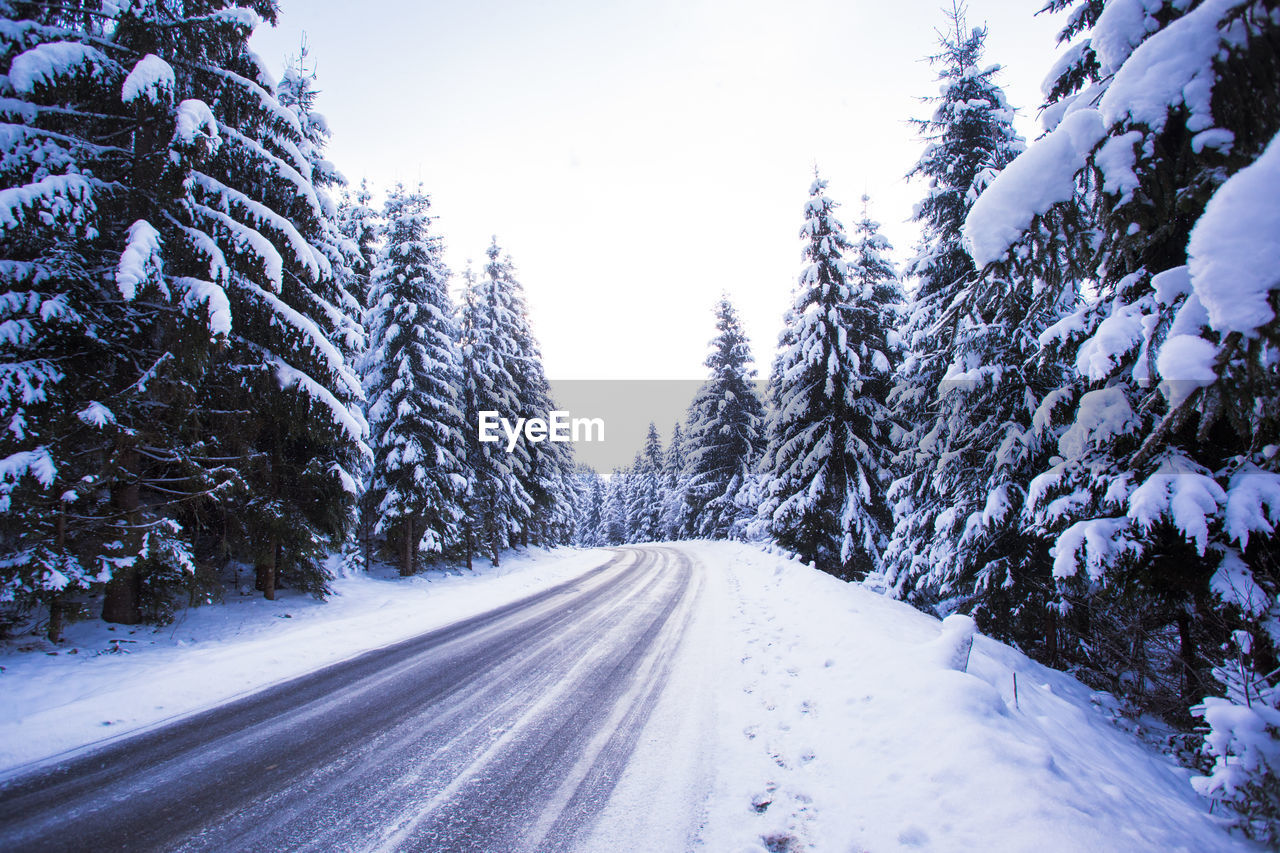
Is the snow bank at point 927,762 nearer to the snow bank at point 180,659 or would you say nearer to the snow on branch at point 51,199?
the snow bank at point 180,659

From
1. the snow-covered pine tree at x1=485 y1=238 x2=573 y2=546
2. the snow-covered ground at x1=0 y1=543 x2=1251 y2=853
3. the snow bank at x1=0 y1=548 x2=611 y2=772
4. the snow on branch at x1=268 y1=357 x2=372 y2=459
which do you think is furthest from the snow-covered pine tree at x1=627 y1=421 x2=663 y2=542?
the snow-covered ground at x1=0 y1=543 x2=1251 y2=853

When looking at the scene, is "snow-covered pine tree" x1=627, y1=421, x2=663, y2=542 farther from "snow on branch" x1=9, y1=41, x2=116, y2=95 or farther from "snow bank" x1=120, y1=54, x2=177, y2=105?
"snow on branch" x1=9, y1=41, x2=116, y2=95

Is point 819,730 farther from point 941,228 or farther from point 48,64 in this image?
point 48,64

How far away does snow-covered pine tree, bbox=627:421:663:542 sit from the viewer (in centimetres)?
4822

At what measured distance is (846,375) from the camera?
43.6 ft

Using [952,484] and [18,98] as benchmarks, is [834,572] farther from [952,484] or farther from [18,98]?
[18,98]

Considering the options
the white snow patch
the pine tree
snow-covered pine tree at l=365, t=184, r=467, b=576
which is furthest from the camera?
the pine tree

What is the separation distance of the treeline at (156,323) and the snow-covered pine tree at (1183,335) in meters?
9.29

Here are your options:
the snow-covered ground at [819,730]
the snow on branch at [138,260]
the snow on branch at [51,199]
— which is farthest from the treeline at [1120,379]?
the snow on branch at [51,199]

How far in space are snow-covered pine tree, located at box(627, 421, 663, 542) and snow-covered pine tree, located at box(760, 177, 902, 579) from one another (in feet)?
106

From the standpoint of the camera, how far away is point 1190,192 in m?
2.45

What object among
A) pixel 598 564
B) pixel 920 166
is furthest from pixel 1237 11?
pixel 598 564

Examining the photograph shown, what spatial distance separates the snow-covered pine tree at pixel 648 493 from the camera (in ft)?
158

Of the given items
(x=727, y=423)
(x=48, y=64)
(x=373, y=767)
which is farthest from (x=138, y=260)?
(x=727, y=423)
